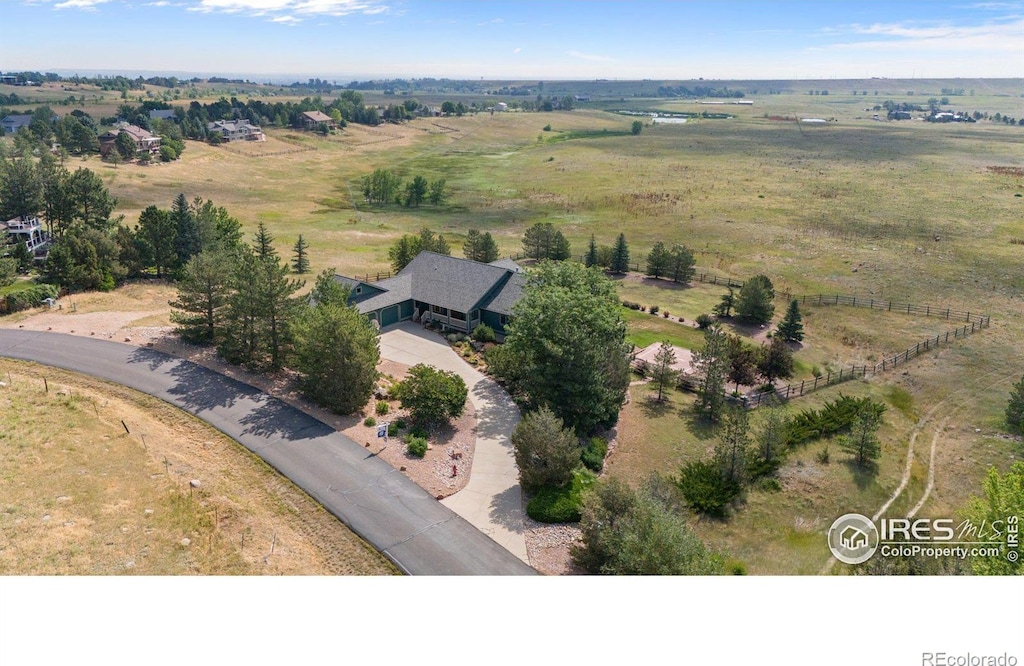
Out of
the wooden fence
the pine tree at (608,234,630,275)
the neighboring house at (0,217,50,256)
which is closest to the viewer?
the wooden fence

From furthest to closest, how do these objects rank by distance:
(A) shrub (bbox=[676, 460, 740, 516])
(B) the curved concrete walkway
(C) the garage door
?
(C) the garage door
(A) shrub (bbox=[676, 460, 740, 516])
(B) the curved concrete walkway

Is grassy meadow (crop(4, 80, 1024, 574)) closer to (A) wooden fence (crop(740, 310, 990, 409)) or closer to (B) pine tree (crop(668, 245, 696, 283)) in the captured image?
(A) wooden fence (crop(740, 310, 990, 409))

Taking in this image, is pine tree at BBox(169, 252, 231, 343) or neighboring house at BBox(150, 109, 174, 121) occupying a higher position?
neighboring house at BBox(150, 109, 174, 121)

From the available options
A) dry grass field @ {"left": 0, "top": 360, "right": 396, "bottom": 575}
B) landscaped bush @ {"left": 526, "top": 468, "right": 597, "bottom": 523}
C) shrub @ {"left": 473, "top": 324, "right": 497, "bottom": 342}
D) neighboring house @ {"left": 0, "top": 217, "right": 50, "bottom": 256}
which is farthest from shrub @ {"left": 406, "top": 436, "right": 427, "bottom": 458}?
neighboring house @ {"left": 0, "top": 217, "right": 50, "bottom": 256}

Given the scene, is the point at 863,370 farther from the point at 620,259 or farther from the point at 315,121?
the point at 315,121

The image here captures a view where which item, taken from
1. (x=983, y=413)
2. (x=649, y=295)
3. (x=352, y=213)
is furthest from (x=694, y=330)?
(x=352, y=213)

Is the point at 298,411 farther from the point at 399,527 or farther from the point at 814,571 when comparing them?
the point at 814,571
